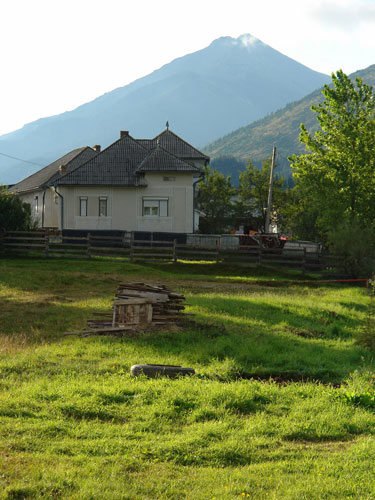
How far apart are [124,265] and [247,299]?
46.1 feet

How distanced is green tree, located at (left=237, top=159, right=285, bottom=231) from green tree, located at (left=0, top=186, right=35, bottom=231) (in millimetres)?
37586

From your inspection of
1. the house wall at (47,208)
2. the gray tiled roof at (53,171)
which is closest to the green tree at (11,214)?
the house wall at (47,208)

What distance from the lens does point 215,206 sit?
6656 cm

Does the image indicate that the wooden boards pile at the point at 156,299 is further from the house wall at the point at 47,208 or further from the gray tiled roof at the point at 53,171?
the gray tiled roof at the point at 53,171

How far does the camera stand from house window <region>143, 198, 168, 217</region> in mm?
41562

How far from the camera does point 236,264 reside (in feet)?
109

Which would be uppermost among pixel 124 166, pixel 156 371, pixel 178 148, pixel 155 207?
pixel 178 148

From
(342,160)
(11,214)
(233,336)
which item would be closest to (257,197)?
(342,160)

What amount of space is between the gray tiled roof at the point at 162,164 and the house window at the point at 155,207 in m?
2.59

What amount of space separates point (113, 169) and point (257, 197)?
1174 inches

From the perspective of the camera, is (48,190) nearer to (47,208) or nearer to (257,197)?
(47,208)

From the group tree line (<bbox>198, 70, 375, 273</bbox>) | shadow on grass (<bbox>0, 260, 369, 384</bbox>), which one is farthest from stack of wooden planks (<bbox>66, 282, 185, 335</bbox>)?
tree line (<bbox>198, 70, 375, 273</bbox>)

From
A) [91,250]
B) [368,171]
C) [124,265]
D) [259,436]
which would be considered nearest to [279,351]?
[259,436]

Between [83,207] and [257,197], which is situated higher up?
[257,197]
